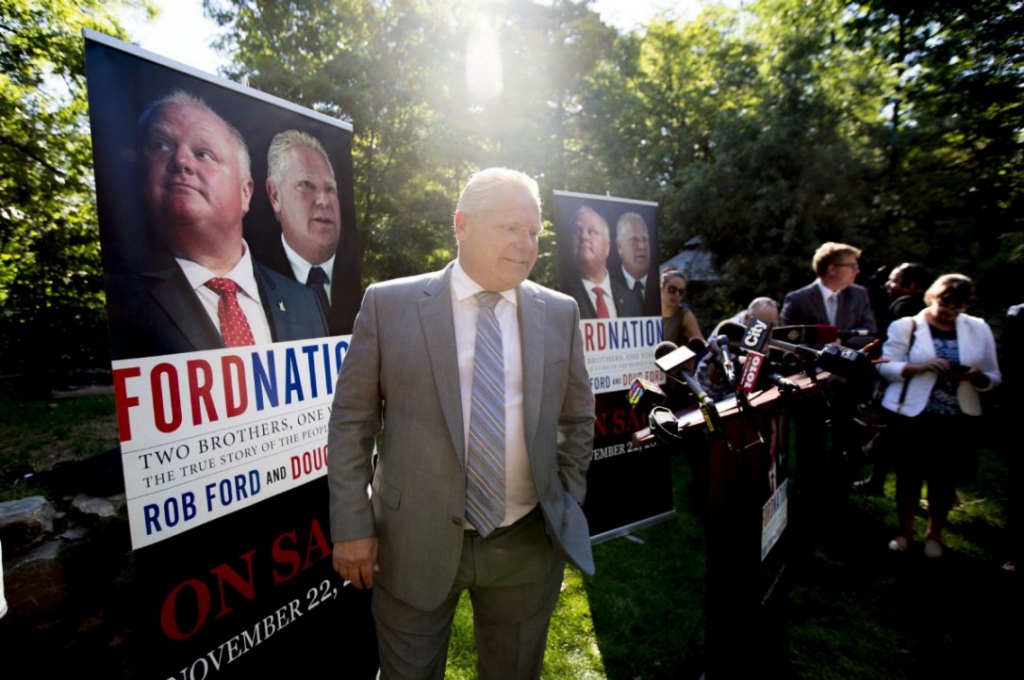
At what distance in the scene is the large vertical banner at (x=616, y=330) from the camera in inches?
157

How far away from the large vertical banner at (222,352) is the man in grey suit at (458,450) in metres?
0.63

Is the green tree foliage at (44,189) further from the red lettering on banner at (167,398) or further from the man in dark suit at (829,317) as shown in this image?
the man in dark suit at (829,317)

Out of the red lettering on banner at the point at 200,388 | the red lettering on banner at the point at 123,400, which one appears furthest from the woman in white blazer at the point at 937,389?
the red lettering on banner at the point at 123,400

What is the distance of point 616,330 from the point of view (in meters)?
4.21

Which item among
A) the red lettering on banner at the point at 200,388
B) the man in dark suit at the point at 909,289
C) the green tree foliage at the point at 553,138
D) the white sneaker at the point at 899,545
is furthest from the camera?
the green tree foliage at the point at 553,138

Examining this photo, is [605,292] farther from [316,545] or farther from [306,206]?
[316,545]

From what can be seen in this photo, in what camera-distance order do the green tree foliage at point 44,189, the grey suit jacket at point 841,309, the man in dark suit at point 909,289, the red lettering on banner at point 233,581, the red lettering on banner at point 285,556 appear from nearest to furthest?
the red lettering on banner at point 233,581 → the red lettering on banner at point 285,556 → the grey suit jacket at point 841,309 → the man in dark suit at point 909,289 → the green tree foliage at point 44,189

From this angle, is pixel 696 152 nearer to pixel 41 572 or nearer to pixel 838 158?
pixel 838 158

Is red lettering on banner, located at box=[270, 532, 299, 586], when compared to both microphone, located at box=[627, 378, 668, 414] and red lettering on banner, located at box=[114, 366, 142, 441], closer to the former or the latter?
red lettering on banner, located at box=[114, 366, 142, 441]

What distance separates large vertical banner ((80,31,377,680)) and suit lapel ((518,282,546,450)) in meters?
1.11

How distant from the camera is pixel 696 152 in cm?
1359

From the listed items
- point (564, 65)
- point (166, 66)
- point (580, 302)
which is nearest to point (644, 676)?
point (580, 302)

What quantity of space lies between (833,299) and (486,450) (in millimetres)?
3947

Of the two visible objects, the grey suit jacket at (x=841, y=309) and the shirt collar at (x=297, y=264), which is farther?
the grey suit jacket at (x=841, y=309)
